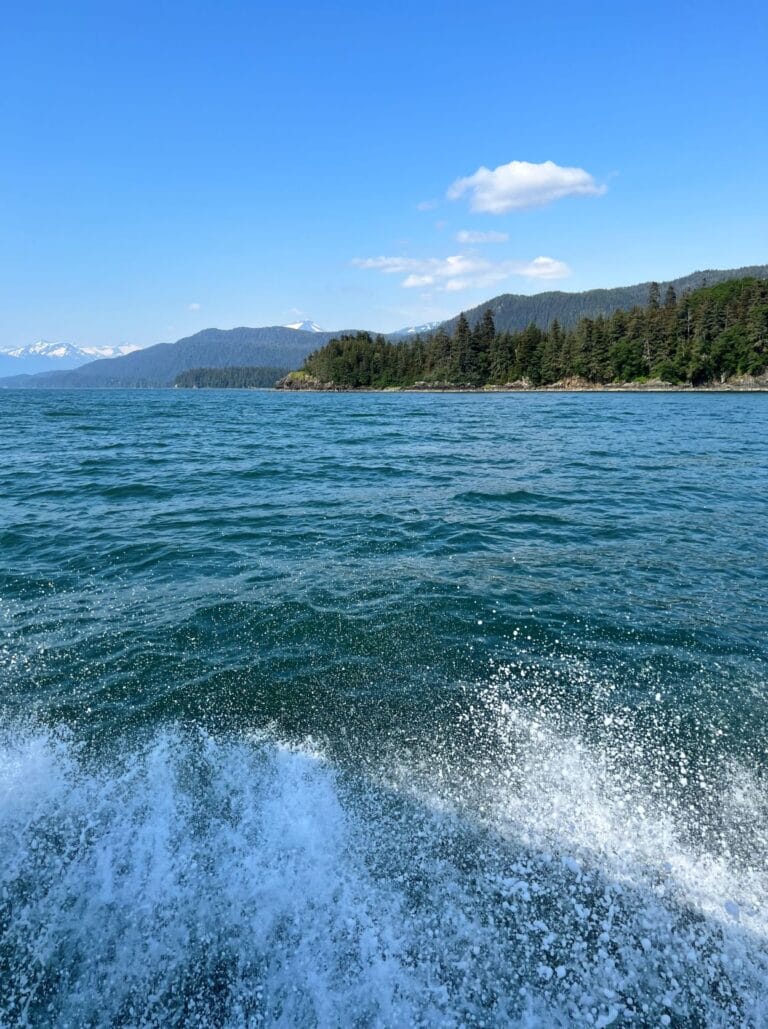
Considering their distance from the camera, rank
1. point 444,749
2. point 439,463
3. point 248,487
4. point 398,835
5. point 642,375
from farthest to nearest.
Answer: point 642,375, point 439,463, point 248,487, point 444,749, point 398,835

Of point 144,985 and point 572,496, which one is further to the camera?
point 572,496

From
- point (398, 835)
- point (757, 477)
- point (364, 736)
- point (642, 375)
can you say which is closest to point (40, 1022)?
point (398, 835)

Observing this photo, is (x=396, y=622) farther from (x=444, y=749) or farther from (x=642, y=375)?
(x=642, y=375)

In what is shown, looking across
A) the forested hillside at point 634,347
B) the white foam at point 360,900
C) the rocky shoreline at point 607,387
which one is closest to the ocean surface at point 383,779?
the white foam at point 360,900

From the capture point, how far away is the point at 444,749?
23.3ft

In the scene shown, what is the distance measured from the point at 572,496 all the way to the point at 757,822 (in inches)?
643

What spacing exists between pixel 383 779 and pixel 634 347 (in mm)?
165814

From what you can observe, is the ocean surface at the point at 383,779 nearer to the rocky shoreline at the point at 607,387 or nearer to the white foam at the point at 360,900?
the white foam at the point at 360,900

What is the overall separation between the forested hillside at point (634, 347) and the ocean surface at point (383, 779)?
464 feet

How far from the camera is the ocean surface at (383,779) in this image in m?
4.53

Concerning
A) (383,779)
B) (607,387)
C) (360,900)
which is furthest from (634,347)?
(360,900)

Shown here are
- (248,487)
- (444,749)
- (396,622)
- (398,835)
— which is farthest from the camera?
(248,487)

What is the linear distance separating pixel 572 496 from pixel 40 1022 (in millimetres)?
20804

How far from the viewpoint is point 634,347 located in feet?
479
